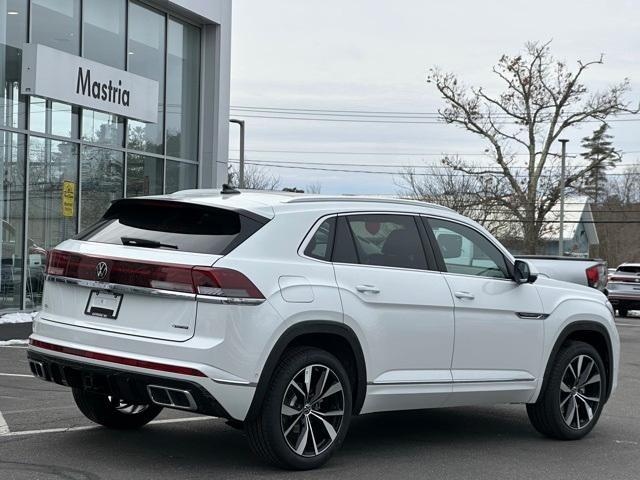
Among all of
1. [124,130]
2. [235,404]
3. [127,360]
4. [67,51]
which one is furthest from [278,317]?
[124,130]

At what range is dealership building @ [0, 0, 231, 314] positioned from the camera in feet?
57.6

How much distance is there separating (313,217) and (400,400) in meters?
1.36

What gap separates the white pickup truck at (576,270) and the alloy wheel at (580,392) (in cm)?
520

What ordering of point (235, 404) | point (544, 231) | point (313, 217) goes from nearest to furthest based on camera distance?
point (235, 404)
point (313, 217)
point (544, 231)

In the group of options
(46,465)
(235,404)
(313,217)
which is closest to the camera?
(235,404)

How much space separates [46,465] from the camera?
5914 millimetres

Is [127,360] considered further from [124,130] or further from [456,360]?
[124,130]

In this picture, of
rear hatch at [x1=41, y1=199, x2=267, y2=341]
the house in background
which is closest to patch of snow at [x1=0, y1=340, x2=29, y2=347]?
rear hatch at [x1=41, y1=199, x2=267, y2=341]

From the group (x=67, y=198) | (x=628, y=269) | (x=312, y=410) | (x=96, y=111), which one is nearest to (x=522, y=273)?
(x=312, y=410)

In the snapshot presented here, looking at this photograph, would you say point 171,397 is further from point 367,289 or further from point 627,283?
point 627,283

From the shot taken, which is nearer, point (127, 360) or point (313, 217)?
point (127, 360)

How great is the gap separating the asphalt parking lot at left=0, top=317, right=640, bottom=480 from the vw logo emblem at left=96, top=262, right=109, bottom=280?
1156 millimetres

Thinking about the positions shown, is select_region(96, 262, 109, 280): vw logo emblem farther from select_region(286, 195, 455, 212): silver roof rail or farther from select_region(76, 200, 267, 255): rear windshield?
select_region(286, 195, 455, 212): silver roof rail

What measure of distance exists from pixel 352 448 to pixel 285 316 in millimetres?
1610
